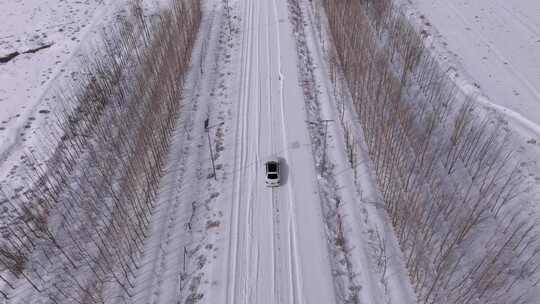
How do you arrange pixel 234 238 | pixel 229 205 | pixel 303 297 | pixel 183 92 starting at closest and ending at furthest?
1. pixel 303 297
2. pixel 234 238
3. pixel 229 205
4. pixel 183 92

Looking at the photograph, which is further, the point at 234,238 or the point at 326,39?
the point at 326,39

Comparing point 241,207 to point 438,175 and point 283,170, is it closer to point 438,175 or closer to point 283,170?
point 283,170

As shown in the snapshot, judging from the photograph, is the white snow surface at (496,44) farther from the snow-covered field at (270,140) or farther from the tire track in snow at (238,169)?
the tire track in snow at (238,169)

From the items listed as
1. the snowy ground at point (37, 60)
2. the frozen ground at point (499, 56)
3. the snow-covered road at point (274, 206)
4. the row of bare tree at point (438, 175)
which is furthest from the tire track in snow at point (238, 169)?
the frozen ground at point (499, 56)

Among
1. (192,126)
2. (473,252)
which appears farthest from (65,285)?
(473,252)

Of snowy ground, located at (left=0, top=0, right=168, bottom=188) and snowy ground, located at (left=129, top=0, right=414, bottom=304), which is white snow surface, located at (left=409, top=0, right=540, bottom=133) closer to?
snowy ground, located at (left=129, top=0, right=414, bottom=304)

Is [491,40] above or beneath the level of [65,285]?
above

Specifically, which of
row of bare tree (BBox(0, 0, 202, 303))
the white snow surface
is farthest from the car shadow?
the white snow surface

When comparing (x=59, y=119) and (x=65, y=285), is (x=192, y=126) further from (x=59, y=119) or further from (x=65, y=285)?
(x=65, y=285)
